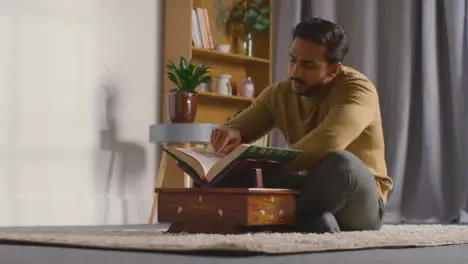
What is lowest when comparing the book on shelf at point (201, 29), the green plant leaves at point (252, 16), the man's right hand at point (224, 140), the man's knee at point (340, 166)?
the man's knee at point (340, 166)

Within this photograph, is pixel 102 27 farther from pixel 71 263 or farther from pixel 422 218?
pixel 71 263

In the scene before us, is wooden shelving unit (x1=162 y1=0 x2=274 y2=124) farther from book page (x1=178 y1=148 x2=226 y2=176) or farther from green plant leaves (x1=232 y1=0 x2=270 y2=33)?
book page (x1=178 y1=148 x2=226 y2=176)

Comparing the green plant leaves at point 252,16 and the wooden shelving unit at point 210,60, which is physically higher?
the green plant leaves at point 252,16

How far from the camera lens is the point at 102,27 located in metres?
4.18

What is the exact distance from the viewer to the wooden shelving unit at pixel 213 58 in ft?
14.2

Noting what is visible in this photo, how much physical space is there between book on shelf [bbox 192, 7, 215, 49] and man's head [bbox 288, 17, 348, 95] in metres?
2.01

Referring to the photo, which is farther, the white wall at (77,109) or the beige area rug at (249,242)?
the white wall at (77,109)

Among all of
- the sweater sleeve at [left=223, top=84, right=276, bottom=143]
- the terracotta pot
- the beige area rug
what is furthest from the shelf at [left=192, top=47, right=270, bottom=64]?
the beige area rug

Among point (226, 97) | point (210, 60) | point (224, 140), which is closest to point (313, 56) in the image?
point (224, 140)

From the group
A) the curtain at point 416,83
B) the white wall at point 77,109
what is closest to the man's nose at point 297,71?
the white wall at point 77,109

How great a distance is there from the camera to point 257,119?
100 inches

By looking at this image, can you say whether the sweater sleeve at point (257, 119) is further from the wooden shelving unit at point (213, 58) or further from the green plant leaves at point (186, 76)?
the wooden shelving unit at point (213, 58)

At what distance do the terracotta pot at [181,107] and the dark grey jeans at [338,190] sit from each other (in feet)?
5.92

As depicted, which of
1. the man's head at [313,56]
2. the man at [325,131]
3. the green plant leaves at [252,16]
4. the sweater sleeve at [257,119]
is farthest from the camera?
the green plant leaves at [252,16]
